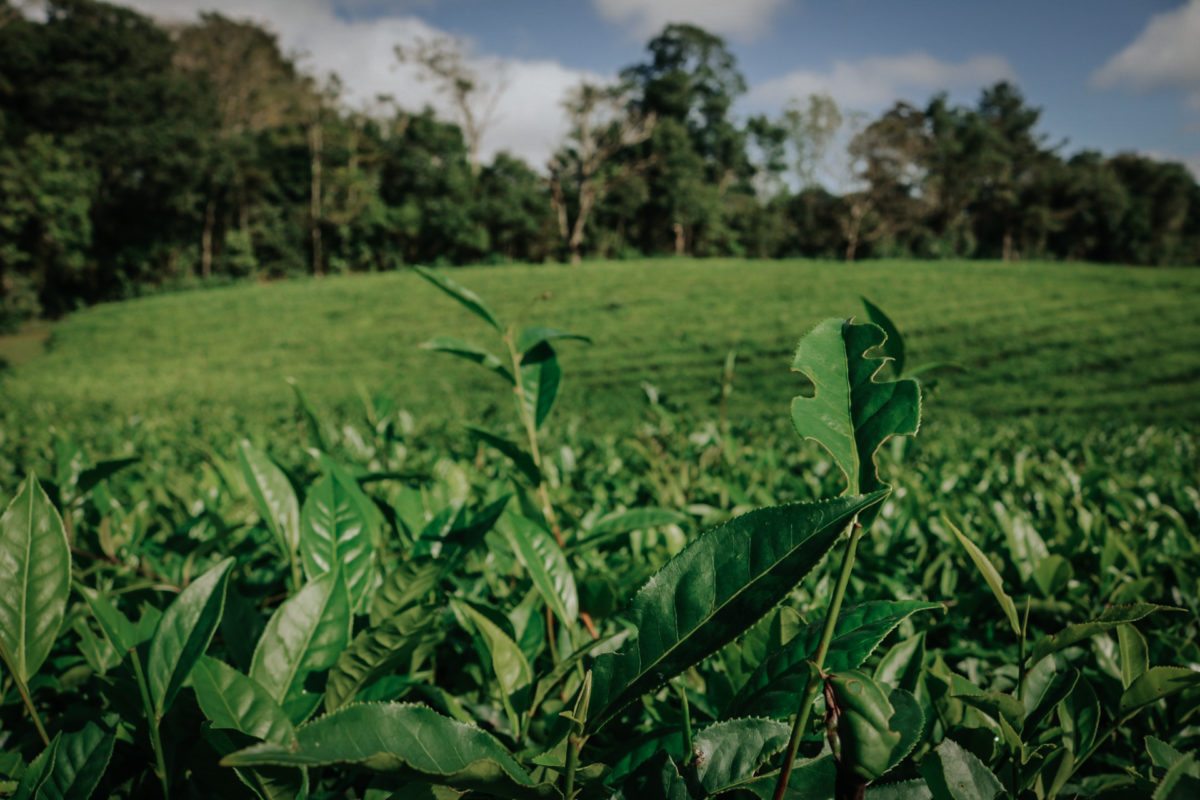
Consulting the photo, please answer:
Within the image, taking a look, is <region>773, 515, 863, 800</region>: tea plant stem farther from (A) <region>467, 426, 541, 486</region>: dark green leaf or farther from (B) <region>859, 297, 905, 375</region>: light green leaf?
(A) <region>467, 426, 541, 486</region>: dark green leaf

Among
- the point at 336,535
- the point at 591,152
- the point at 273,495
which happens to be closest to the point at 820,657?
the point at 336,535

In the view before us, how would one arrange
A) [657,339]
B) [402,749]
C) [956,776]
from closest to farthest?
[402,749] < [956,776] < [657,339]

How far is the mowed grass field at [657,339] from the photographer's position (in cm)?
1093

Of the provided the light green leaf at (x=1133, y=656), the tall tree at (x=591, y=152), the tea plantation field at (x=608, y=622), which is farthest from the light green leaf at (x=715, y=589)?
the tall tree at (x=591, y=152)

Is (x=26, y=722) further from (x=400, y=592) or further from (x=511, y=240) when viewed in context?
(x=511, y=240)

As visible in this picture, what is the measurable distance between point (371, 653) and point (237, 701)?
104mm

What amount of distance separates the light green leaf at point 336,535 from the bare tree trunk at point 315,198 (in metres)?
37.0

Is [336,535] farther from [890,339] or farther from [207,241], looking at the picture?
[207,241]

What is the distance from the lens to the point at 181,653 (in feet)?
1.82

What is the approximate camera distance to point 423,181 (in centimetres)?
3575

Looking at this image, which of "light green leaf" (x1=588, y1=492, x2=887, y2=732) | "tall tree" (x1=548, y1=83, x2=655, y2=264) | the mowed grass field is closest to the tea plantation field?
"light green leaf" (x1=588, y1=492, x2=887, y2=732)

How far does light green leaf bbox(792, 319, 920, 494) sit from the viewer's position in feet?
1.49

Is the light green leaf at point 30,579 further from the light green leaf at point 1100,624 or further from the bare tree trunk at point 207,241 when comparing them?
the bare tree trunk at point 207,241

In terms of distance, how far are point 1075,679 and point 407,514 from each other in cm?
82
